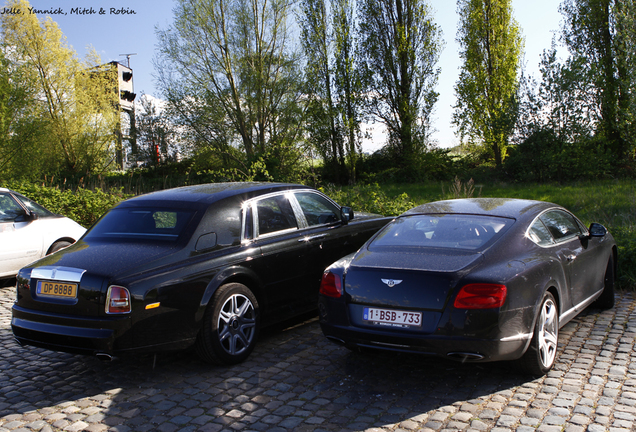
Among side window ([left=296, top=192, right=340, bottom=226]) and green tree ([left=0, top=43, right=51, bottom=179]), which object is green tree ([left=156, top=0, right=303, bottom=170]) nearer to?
green tree ([left=0, top=43, right=51, bottom=179])

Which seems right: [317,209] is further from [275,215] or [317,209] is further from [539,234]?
[539,234]

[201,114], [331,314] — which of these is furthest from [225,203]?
[201,114]

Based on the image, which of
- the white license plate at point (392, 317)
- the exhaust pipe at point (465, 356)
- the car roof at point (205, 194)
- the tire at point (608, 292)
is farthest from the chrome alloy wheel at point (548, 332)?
the car roof at point (205, 194)

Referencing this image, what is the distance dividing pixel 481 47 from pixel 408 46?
422 centimetres

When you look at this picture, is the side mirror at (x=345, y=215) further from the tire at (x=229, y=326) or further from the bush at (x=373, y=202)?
the bush at (x=373, y=202)

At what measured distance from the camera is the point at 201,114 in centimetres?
2841

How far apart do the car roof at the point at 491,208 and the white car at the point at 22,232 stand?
654cm

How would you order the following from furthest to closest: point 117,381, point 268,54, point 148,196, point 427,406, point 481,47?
point 481,47, point 268,54, point 148,196, point 117,381, point 427,406

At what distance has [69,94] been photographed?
3086 centimetres

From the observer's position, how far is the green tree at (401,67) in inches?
1246

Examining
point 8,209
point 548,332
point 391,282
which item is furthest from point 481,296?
point 8,209

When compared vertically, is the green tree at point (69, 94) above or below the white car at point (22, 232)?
above

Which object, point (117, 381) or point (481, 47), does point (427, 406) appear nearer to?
point (117, 381)

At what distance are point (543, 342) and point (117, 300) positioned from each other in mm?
3477
